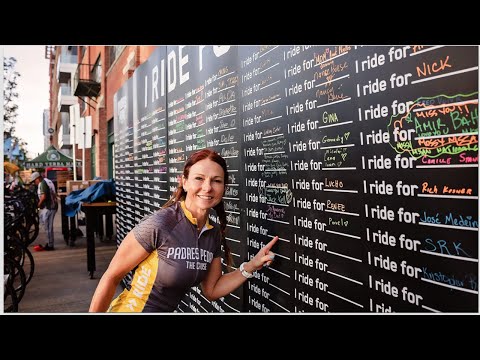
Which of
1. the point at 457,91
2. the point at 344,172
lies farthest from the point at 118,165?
the point at 457,91

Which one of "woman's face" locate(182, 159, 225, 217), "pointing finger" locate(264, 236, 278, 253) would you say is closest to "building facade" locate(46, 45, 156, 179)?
"woman's face" locate(182, 159, 225, 217)

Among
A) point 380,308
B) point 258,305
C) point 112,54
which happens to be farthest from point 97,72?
point 380,308

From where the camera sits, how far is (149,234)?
2.70m

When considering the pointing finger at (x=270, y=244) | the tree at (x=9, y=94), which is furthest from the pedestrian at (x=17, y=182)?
the pointing finger at (x=270, y=244)

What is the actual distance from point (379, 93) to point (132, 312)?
1.95m

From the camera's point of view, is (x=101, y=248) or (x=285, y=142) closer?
(x=285, y=142)

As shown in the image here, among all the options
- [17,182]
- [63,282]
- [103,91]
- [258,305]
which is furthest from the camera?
[17,182]

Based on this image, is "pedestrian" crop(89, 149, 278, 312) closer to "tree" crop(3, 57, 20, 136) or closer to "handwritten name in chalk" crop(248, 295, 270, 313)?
"handwritten name in chalk" crop(248, 295, 270, 313)

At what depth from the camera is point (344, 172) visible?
2.37m

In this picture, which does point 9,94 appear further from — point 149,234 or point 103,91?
point 103,91

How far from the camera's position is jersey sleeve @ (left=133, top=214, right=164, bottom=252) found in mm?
2686

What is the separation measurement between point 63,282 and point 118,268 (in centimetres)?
268

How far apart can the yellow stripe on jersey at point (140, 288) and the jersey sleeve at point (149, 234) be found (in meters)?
0.07
